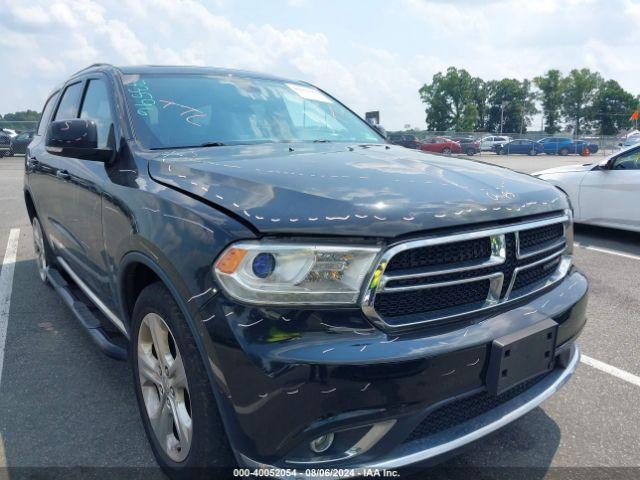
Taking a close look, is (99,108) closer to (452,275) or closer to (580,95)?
(452,275)

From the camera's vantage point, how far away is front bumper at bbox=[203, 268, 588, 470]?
1647 mm

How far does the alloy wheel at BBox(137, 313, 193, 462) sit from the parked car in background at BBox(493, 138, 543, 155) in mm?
48483

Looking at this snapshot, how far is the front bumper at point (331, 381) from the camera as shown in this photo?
64.9 inches

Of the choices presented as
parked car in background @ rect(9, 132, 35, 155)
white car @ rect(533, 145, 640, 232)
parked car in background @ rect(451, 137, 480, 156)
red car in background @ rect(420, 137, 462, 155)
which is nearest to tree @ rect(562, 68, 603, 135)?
parked car in background @ rect(451, 137, 480, 156)

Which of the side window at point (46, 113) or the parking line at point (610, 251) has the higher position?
the side window at point (46, 113)

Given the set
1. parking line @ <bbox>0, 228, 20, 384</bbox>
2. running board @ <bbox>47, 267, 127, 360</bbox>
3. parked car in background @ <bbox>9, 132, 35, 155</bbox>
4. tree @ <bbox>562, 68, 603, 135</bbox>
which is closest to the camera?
running board @ <bbox>47, 267, 127, 360</bbox>

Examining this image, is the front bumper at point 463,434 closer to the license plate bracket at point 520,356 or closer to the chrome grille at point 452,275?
the license plate bracket at point 520,356

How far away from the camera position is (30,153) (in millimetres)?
4879

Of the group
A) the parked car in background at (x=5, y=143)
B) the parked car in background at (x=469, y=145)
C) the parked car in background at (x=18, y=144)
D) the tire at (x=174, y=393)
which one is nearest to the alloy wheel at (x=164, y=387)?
the tire at (x=174, y=393)

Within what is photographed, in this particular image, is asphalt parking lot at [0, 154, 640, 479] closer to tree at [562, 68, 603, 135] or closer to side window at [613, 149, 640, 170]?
side window at [613, 149, 640, 170]

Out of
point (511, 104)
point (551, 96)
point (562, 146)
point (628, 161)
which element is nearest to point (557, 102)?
point (551, 96)

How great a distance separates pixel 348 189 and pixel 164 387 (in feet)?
3.71

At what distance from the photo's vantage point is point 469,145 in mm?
44438

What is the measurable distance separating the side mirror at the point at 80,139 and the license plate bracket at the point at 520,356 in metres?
2.03
